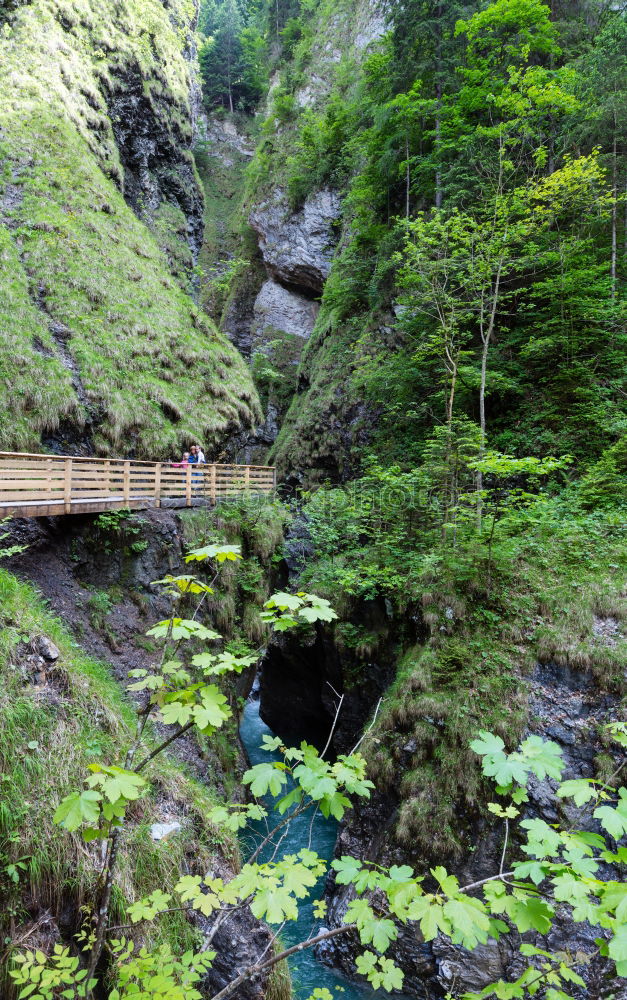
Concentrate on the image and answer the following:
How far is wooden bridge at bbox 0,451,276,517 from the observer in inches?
285

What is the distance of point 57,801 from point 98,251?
16138 mm

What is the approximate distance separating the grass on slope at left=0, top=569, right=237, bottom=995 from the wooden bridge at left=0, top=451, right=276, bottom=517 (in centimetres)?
174

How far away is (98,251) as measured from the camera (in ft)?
47.8

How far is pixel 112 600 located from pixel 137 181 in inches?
792

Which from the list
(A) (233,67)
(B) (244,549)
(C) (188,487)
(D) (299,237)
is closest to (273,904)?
(C) (188,487)

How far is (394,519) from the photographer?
39.4 ft

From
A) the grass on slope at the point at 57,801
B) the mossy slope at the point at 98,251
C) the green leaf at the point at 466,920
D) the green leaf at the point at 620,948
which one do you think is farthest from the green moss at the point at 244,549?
the green leaf at the point at 620,948

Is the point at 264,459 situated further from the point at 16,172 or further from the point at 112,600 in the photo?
the point at 112,600

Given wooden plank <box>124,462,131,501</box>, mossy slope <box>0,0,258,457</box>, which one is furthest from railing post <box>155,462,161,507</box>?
mossy slope <box>0,0,258,457</box>

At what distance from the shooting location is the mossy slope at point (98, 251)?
1112cm

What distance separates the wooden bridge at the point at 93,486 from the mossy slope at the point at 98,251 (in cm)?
170

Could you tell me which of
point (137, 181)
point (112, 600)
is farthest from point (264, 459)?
point (112, 600)

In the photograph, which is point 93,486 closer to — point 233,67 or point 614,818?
point 614,818

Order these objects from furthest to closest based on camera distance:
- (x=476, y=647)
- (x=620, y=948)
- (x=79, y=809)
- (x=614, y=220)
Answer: (x=614, y=220) → (x=476, y=647) → (x=79, y=809) → (x=620, y=948)
